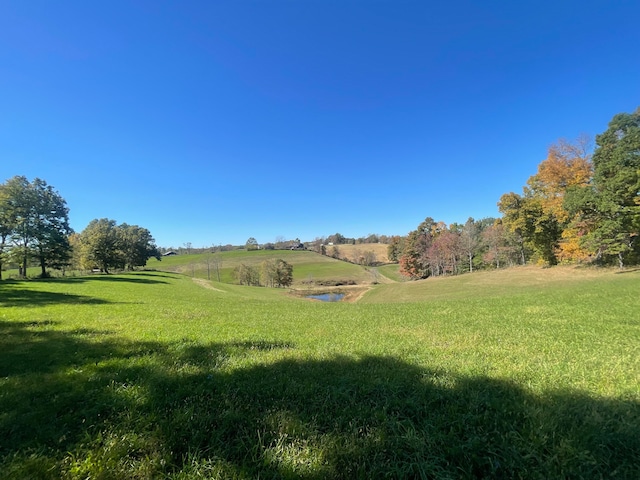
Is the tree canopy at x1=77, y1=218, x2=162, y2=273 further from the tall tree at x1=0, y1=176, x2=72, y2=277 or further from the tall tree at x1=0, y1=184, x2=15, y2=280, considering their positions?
the tall tree at x1=0, y1=184, x2=15, y2=280

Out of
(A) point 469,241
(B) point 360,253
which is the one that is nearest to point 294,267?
(B) point 360,253

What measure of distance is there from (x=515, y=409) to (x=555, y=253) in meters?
45.0

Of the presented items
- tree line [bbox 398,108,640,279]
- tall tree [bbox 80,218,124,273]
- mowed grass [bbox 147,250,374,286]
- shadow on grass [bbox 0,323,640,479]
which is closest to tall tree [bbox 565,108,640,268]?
tree line [bbox 398,108,640,279]

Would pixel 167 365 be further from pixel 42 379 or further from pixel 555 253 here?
pixel 555 253

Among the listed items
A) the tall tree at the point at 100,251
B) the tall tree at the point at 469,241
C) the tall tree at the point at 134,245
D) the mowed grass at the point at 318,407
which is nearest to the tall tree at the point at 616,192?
the mowed grass at the point at 318,407

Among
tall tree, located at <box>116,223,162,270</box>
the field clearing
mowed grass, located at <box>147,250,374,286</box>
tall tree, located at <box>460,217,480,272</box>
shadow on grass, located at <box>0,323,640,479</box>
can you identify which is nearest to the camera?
shadow on grass, located at <box>0,323,640,479</box>

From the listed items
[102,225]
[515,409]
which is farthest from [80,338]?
[102,225]

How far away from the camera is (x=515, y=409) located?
11.5 ft

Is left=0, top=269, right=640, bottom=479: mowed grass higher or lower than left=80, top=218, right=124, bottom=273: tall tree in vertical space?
lower

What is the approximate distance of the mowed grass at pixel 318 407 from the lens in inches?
103

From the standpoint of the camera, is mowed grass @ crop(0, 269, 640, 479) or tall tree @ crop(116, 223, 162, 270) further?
tall tree @ crop(116, 223, 162, 270)

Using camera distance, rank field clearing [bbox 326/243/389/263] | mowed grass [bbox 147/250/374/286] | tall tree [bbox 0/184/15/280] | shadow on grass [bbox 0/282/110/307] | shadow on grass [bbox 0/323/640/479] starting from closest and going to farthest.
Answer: shadow on grass [bbox 0/323/640/479] < shadow on grass [bbox 0/282/110/307] < tall tree [bbox 0/184/15/280] < mowed grass [bbox 147/250/374/286] < field clearing [bbox 326/243/389/263]

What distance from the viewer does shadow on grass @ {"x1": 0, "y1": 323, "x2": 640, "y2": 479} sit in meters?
2.57

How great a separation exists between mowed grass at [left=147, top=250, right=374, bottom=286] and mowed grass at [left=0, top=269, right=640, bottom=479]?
72.3 metres
